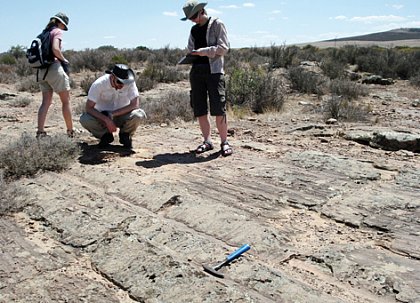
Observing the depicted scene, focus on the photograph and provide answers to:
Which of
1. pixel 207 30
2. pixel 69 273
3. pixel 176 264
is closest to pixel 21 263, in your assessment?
pixel 69 273

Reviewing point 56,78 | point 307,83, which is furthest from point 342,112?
point 56,78

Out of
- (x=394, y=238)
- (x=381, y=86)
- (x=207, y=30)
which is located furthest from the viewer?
(x=381, y=86)

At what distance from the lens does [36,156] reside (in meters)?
5.42

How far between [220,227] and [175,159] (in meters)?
2.05

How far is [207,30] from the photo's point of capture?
5.42 metres

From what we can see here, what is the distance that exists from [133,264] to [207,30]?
3.07m

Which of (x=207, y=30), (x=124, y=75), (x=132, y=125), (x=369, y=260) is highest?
(x=207, y=30)

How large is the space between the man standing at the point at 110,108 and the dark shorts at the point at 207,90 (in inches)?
30.8

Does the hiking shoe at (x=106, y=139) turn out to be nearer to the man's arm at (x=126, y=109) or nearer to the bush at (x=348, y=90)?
the man's arm at (x=126, y=109)

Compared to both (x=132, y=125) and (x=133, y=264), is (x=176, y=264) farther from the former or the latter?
(x=132, y=125)

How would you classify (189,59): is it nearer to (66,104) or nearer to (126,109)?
(126,109)

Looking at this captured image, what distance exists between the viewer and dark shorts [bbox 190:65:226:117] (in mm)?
5535

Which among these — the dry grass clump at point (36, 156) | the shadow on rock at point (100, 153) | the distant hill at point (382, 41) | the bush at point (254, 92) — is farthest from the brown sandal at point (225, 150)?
the distant hill at point (382, 41)

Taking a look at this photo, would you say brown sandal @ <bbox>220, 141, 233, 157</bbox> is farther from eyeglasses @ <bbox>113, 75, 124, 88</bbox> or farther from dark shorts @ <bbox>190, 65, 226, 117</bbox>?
eyeglasses @ <bbox>113, 75, 124, 88</bbox>
